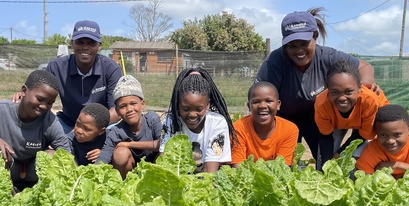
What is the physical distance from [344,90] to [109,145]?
205cm

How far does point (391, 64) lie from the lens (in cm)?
1405

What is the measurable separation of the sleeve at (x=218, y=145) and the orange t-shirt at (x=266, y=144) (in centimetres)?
17

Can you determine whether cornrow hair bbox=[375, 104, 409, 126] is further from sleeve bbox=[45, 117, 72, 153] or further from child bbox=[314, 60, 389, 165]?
sleeve bbox=[45, 117, 72, 153]

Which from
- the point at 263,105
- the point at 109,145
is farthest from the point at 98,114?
the point at 263,105

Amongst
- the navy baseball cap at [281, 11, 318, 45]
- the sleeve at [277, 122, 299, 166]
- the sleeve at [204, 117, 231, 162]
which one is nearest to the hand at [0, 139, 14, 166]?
the sleeve at [204, 117, 231, 162]

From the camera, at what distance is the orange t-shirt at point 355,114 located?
3.75 metres

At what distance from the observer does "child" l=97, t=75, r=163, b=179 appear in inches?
162

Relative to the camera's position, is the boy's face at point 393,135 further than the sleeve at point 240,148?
No

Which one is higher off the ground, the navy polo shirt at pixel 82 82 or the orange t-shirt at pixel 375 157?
the navy polo shirt at pixel 82 82

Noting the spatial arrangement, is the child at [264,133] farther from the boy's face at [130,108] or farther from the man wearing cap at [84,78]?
the man wearing cap at [84,78]

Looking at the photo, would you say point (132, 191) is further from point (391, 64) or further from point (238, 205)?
point (391, 64)

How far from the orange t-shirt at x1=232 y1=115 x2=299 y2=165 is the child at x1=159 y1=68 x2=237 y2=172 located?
10cm

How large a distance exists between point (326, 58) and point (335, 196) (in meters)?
2.73

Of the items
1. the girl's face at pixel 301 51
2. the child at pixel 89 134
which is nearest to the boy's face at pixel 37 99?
the child at pixel 89 134
